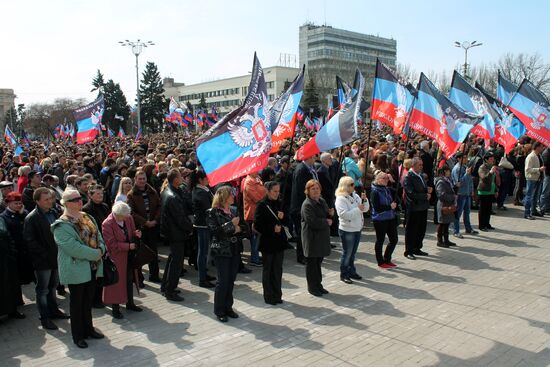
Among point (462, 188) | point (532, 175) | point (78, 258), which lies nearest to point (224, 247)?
point (78, 258)

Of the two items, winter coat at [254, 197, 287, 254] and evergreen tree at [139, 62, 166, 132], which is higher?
evergreen tree at [139, 62, 166, 132]

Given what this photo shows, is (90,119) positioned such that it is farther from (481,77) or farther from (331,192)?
Answer: (481,77)

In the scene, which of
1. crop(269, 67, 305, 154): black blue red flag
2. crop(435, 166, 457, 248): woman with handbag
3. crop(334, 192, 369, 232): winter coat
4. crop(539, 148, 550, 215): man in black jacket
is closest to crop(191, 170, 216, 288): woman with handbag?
crop(269, 67, 305, 154): black blue red flag

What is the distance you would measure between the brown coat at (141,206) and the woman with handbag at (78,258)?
72.8 inches

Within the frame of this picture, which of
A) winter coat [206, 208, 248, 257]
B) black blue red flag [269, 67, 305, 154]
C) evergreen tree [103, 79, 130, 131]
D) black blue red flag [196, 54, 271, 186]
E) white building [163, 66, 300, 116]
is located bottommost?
winter coat [206, 208, 248, 257]

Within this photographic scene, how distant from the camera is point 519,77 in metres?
60.7

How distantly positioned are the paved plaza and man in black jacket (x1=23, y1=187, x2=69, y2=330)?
13.4 inches

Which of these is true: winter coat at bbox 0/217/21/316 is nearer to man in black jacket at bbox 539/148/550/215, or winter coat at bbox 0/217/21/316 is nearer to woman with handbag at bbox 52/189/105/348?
woman with handbag at bbox 52/189/105/348

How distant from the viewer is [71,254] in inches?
210

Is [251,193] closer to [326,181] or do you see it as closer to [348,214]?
[348,214]

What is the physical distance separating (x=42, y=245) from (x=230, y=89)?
103 m

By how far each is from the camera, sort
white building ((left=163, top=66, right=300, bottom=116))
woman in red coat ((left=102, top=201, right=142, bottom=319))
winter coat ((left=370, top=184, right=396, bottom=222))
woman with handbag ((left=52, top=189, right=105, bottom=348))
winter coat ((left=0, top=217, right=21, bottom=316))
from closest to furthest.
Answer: woman with handbag ((left=52, top=189, right=105, bottom=348)), winter coat ((left=0, top=217, right=21, bottom=316)), woman in red coat ((left=102, top=201, right=142, bottom=319)), winter coat ((left=370, top=184, right=396, bottom=222)), white building ((left=163, top=66, right=300, bottom=116))

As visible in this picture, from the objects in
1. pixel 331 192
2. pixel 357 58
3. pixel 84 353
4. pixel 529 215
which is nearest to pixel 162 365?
pixel 84 353

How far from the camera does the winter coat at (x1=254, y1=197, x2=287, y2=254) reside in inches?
267
